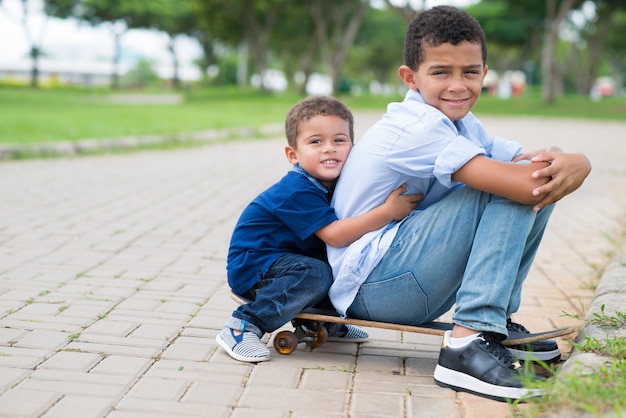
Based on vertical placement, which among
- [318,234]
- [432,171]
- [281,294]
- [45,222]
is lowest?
[45,222]

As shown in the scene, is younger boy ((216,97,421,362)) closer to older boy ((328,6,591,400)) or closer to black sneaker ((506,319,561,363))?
older boy ((328,6,591,400))

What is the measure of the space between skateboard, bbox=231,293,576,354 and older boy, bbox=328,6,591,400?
4 centimetres

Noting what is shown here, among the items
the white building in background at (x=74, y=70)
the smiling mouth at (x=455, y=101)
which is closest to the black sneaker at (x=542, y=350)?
the smiling mouth at (x=455, y=101)

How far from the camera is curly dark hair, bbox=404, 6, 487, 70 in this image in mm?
3076

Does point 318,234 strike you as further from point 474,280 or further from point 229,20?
point 229,20

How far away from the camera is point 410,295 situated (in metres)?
3.11

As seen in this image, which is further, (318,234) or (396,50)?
(396,50)

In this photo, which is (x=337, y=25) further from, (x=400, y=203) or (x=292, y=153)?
(x=400, y=203)

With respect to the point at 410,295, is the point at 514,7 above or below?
above

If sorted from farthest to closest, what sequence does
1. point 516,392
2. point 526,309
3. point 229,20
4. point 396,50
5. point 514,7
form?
1. point 396,50
2. point 229,20
3. point 514,7
4. point 526,309
5. point 516,392

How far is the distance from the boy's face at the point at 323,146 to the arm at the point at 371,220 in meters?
0.25

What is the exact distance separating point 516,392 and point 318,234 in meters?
0.93

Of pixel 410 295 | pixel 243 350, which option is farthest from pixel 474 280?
pixel 243 350

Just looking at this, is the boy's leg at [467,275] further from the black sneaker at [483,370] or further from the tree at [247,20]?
the tree at [247,20]
